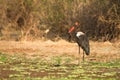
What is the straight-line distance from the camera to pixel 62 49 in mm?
18078

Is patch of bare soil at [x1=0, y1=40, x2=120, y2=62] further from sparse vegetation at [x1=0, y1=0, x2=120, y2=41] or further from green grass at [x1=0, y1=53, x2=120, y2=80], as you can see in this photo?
green grass at [x1=0, y1=53, x2=120, y2=80]

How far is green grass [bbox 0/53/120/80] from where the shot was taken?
1031cm

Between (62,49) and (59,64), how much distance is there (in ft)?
16.9

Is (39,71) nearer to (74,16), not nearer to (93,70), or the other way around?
(93,70)

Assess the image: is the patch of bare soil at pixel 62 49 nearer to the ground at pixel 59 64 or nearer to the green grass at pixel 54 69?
the ground at pixel 59 64

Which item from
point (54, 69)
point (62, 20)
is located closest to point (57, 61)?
point (54, 69)

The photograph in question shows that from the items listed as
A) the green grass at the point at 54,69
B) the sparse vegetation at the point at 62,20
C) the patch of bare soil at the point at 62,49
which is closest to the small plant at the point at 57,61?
the green grass at the point at 54,69

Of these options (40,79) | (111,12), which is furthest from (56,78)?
(111,12)

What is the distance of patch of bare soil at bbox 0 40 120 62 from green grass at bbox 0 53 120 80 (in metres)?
1.46

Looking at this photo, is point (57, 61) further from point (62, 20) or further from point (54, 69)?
point (62, 20)

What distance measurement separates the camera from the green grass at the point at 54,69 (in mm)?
10312

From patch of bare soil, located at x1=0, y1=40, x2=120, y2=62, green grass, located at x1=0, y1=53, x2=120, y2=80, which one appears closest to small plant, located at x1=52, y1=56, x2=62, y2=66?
A: green grass, located at x1=0, y1=53, x2=120, y2=80

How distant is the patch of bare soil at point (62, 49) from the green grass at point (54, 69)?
1.46m

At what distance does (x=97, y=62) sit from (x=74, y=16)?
917 centimetres
